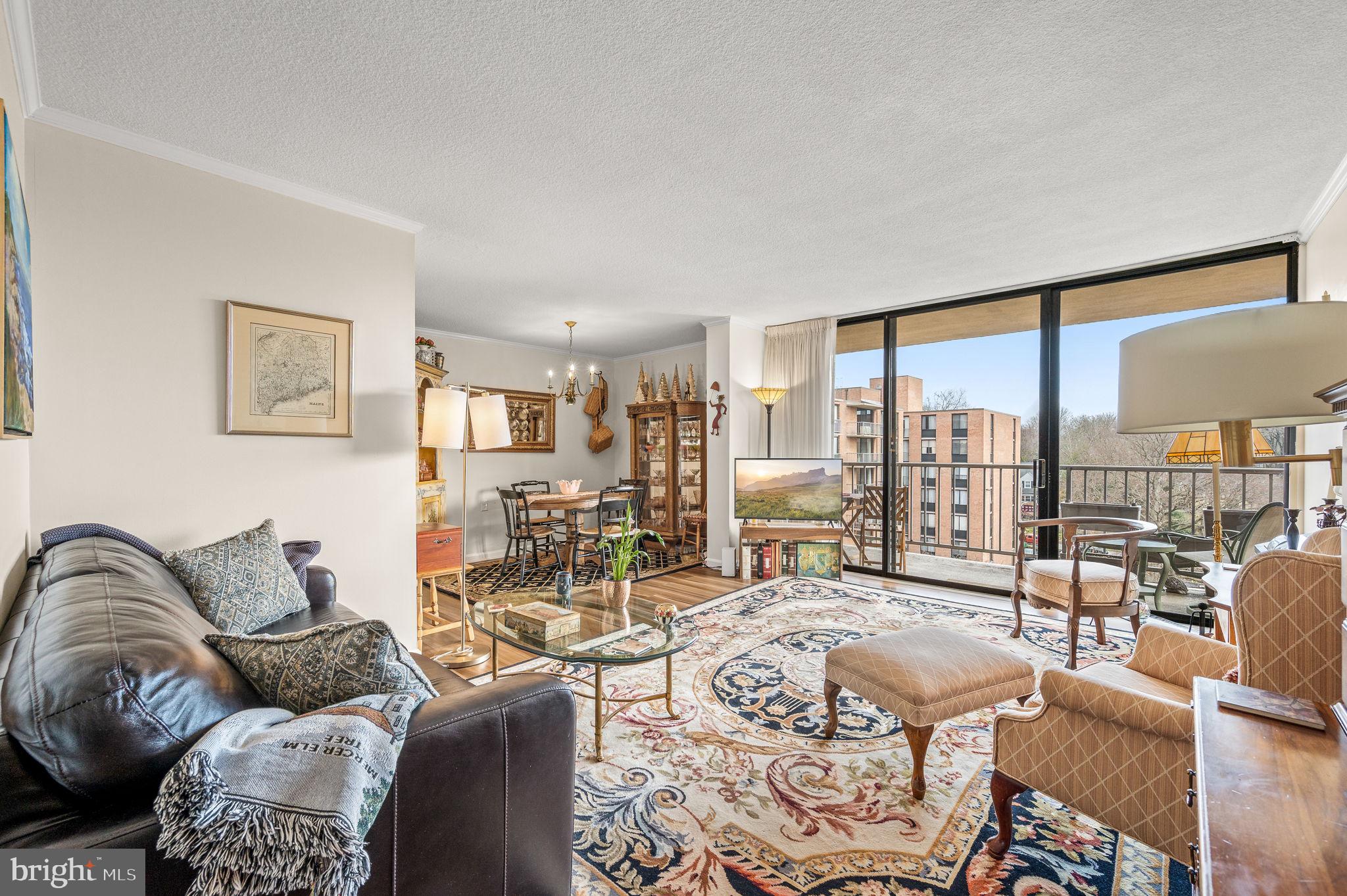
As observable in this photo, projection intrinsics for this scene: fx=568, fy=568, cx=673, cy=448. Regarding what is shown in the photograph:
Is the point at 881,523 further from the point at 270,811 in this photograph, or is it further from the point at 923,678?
the point at 270,811

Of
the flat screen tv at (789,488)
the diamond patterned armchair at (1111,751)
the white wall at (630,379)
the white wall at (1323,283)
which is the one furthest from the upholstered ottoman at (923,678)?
the white wall at (630,379)

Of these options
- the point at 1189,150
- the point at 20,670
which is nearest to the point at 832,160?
the point at 1189,150

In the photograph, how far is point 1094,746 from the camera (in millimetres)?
1474

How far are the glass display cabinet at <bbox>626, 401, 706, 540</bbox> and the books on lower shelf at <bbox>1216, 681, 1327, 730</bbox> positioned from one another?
5.41 metres

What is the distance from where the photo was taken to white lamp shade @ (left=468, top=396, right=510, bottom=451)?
3479 mm

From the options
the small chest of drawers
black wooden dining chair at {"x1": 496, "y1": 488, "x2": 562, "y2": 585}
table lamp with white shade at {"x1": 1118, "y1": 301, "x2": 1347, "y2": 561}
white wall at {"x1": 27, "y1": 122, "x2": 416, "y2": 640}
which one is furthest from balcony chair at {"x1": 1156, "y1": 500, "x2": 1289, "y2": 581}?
black wooden dining chair at {"x1": 496, "y1": 488, "x2": 562, "y2": 585}

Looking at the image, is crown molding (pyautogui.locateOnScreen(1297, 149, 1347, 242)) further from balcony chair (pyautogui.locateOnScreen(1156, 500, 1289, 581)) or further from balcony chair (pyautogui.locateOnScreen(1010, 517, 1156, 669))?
balcony chair (pyautogui.locateOnScreen(1010, 517, 1156, 669))

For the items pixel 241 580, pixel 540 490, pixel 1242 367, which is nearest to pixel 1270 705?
pixel 1242 367

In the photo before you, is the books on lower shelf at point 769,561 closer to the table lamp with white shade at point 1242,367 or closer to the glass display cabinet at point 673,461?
the glass display cabinet at point 673,461

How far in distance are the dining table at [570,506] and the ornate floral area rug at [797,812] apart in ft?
9.04

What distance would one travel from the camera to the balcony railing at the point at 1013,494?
387 centimetres

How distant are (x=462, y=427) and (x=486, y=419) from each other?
198 mm

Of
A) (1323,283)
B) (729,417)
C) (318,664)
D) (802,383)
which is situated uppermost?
(1323,283)

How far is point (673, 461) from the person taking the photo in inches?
266
